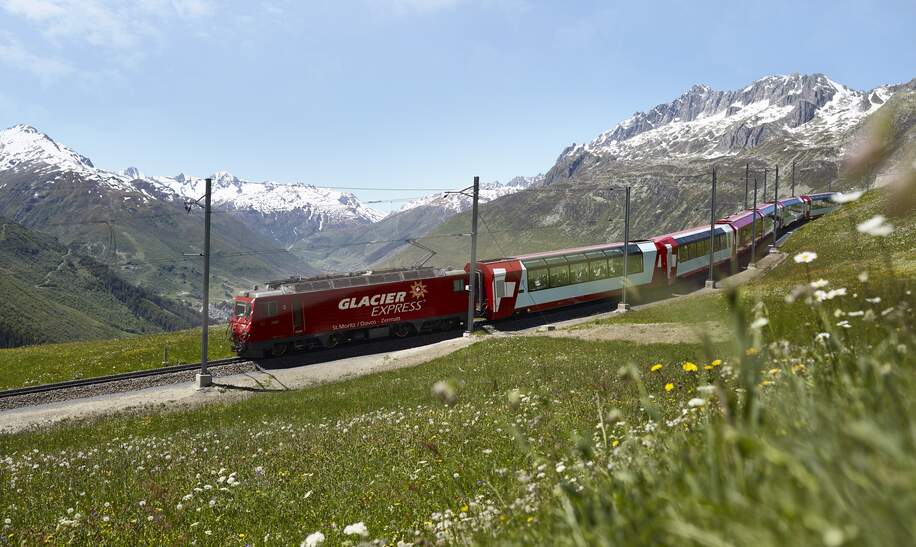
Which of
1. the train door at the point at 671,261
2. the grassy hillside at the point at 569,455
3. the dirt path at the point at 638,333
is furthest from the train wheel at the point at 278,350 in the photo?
the train door at the point at 671,261

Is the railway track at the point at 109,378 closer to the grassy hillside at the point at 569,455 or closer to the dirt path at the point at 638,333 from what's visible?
the grassy hillside at the point at 569,455

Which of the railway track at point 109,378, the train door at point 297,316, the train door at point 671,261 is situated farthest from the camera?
the train door at point 671,261

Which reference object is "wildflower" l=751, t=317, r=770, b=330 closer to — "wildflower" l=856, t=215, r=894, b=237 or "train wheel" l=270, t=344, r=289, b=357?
"wildflower" l=856, t=215, r=894, b=237

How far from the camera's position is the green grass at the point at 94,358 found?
33.4 m

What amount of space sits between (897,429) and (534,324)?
1474 inches

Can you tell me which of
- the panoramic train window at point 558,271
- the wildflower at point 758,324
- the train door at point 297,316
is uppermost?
the wildflower at point 758,324

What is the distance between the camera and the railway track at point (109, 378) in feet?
93.6

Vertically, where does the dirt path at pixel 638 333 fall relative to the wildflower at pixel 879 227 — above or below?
below

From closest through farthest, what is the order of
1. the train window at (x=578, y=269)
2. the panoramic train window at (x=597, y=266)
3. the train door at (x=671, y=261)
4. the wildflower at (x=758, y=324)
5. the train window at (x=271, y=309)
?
the wildflower at (x=758, y=324) < the train window at (x=271, y=309) < the train window at (x=578, y=269) < the panoramic train window at (x=597, y=266) < the train door at (x=671, y=261)

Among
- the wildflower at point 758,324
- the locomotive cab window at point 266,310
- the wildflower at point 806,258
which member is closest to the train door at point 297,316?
the locomotive cab window at point 266,310

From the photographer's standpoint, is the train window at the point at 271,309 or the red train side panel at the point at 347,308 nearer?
the train window at the point at 271,309

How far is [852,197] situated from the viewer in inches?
133

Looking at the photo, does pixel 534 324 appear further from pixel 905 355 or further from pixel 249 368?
pixel 905 355

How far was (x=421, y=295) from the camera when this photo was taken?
3806 centimetres
